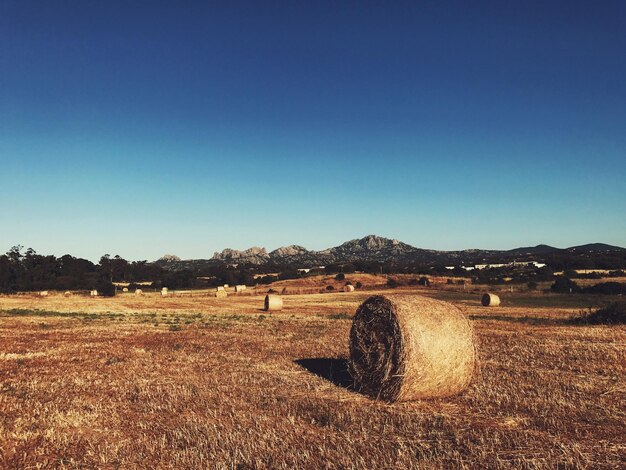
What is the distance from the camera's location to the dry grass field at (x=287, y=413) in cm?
688

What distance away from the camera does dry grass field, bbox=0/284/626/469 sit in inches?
271

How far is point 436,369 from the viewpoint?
Result: 35.8 feet

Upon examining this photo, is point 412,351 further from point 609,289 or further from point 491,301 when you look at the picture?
point 609,289

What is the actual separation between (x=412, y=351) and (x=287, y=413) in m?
3.48

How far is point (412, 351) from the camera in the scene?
10.9 metres

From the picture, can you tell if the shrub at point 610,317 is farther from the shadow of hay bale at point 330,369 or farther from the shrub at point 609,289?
the shrub at point 609,289

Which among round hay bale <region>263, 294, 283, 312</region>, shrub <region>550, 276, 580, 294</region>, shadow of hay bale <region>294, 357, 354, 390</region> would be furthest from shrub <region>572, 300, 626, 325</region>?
shrub <region>550, 276, 580, 294</region>

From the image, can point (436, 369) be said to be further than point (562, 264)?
No

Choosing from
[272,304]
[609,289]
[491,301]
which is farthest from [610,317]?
[609,289]

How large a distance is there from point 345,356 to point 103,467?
10447 millimetres

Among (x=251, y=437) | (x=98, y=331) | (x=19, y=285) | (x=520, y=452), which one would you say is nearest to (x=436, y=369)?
(x=520, y=452)

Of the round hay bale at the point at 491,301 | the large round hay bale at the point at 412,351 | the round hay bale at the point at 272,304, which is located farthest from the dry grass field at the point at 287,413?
the round hay bale at the point at 491,301

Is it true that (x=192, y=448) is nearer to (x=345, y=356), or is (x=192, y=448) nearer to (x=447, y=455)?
(x=447, y=455)

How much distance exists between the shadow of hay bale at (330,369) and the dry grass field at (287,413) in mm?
65
